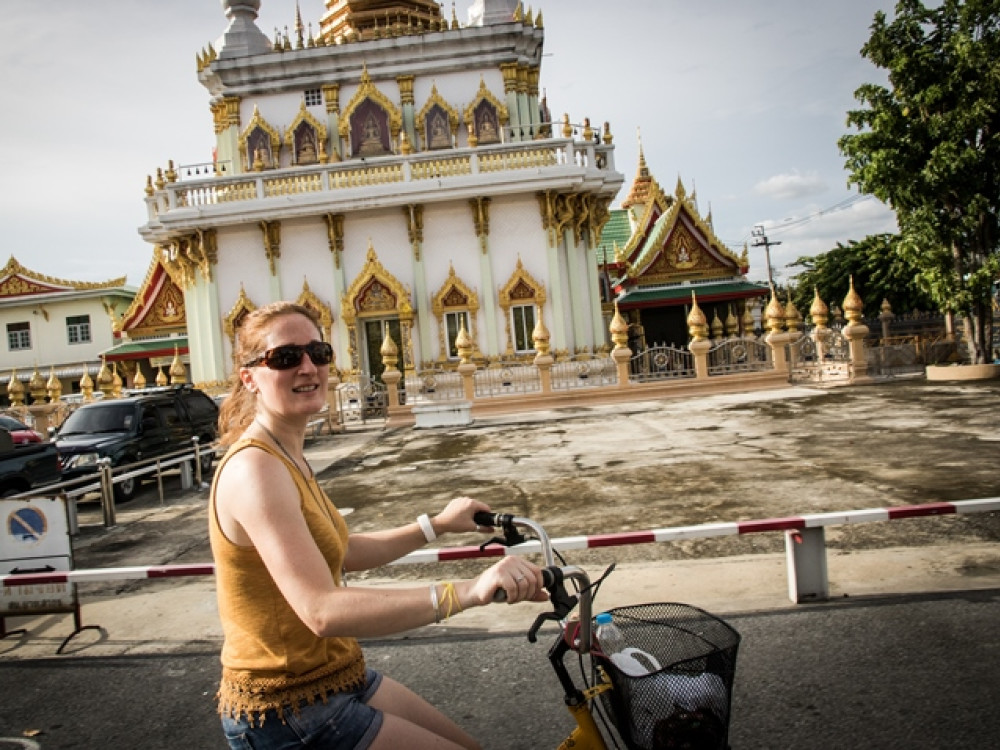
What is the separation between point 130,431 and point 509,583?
1139 centimetres

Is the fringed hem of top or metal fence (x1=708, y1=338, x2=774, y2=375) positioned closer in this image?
the fringed hem of top

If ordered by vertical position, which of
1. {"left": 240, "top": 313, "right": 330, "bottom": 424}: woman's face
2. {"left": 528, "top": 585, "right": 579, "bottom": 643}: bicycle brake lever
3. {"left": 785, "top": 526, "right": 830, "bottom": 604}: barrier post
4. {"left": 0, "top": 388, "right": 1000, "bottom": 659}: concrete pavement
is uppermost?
{"left": 240, "top": 313, "right": 330, "bottom": 424}: woman's face

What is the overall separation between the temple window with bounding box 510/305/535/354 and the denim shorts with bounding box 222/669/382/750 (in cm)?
1960

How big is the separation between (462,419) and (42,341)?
28024 millimetres

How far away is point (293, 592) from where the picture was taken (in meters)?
1.73

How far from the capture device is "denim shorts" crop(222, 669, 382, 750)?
1873 mm

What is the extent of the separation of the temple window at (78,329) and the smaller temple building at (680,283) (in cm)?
2485

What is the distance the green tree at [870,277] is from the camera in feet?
106

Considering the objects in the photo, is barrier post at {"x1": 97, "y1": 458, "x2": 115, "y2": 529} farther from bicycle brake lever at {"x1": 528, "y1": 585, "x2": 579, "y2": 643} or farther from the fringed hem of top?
bicycle brake lever at {"x1": 528, "y1": 585, "x2": 579, "y2": 643}

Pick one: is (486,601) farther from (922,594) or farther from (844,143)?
(844,143)

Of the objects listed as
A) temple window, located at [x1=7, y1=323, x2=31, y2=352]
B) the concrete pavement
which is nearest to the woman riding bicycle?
the concrete pavement

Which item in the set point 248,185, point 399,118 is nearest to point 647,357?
point 399,118

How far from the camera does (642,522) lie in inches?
265

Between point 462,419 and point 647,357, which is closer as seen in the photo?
point 462,419
